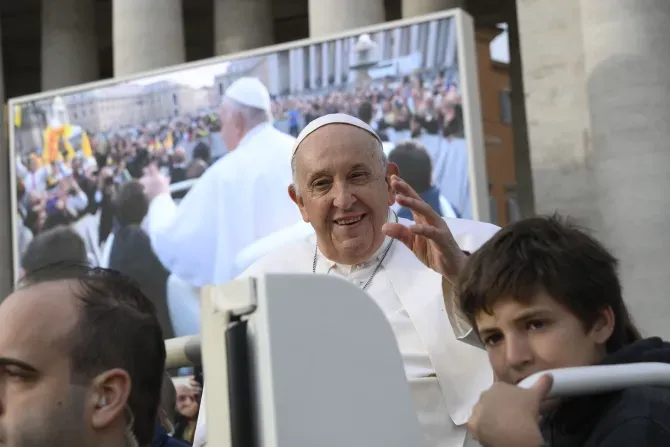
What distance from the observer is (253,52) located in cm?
1464

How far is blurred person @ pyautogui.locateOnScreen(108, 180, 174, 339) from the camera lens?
15727mm

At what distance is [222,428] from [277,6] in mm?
26989

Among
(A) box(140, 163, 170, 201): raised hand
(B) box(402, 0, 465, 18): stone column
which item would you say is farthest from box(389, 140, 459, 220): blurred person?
(B) box(402, 0, 465, 18): stone column

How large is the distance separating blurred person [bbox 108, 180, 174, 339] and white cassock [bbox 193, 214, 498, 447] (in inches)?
426

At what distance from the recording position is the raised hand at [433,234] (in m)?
3.40

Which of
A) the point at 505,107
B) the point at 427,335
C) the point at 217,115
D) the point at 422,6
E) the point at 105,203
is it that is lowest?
the point at 427,335

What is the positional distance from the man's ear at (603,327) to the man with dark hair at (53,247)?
1412 cm

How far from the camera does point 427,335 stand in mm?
4492

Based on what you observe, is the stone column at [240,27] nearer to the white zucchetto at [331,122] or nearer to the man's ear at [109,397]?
the white zucchetto at [331,122]

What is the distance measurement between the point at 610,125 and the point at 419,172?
2.27 meters

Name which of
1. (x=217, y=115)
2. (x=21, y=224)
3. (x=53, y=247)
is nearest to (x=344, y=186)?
(x=217, y=115)

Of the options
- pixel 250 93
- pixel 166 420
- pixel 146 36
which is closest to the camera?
pixel 166 420

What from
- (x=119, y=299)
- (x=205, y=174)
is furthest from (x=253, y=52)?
(x=119, y=299)

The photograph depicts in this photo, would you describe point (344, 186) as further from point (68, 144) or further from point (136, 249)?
point (68, 144)
